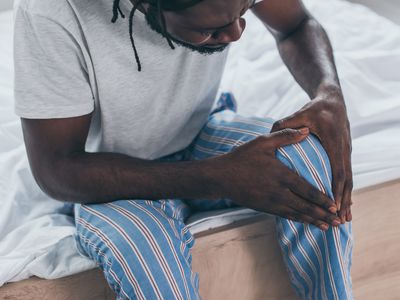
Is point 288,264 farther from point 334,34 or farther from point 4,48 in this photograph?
point 4,48

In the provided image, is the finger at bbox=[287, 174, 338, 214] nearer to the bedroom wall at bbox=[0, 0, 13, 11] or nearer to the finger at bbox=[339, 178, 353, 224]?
the finger at bbox=[339, 178, 353, 224]

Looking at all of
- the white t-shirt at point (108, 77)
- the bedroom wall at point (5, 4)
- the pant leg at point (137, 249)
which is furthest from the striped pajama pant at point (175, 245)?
the bedroom wall at point (5, 4)

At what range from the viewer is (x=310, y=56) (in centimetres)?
113

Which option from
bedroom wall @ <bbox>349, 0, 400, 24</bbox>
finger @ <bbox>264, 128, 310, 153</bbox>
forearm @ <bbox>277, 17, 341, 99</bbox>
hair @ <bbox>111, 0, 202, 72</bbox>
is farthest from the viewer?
bedroom wall @ <bbox>349, 0, 400, 24</bbox>

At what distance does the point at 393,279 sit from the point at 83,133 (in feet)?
2.11

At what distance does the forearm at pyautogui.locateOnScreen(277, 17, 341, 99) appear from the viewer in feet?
3.58

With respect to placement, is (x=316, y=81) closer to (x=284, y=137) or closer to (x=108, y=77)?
(x=284, y=137)

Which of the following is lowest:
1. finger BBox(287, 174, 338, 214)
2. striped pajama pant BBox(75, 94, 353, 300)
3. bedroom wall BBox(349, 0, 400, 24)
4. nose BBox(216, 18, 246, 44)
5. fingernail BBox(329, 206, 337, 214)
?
bedroom wall BBox(349, 0, 400, 24)

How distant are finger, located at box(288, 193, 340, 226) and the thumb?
0.07 m

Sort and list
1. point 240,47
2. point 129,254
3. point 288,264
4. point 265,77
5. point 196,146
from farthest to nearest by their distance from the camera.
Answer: point 240,47 → point 265,77 → point 196,146 → point 288,264 → point 129,254

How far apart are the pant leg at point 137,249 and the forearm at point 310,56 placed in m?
0.35

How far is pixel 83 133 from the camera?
95 centimetres

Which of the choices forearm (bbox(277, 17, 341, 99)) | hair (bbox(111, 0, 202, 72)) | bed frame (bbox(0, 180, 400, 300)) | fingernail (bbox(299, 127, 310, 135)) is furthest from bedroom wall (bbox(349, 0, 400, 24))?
hair (bbox(111, 0, 202, 72))

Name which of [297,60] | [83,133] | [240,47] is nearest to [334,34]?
[240,47]
